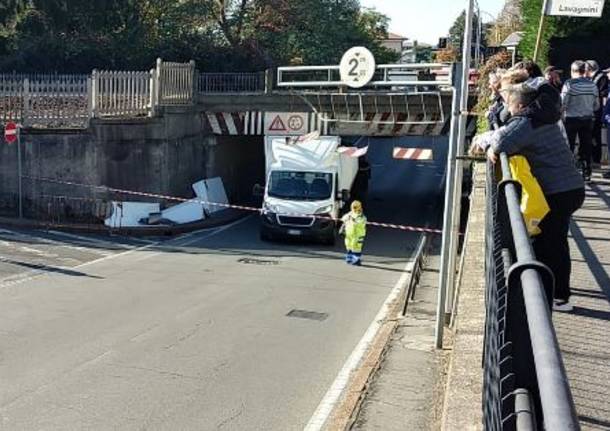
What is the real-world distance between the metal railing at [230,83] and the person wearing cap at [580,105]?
780 inches

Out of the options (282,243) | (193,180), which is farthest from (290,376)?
(193,180)

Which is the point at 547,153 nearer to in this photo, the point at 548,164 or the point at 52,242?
the point at 548,164

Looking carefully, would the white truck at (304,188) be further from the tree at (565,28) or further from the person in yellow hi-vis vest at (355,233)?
the tree at (565,28)

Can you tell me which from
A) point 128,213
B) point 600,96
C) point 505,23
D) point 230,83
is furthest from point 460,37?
point 600,96

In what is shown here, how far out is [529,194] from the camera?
5.29 metres

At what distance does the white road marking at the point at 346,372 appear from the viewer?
8109mm

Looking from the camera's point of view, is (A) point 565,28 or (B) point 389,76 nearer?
(A) point 565,28

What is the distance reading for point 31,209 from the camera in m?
23.9

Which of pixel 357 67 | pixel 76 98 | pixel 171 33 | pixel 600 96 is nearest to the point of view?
pixel 600 96

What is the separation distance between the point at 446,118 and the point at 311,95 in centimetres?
→ 472

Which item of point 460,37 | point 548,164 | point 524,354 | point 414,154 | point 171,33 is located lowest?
point 414,154

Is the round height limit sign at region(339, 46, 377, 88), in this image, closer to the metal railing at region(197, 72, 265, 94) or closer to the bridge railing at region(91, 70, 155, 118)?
the metal railing at region(197, 72, 265, 94)

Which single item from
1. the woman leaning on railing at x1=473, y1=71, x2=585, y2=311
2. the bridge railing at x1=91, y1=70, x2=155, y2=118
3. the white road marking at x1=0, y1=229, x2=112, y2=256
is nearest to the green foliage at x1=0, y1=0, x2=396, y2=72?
the bridge railing at x1=91, y1=70, x2=155, y2=118

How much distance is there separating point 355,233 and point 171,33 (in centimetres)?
2930
